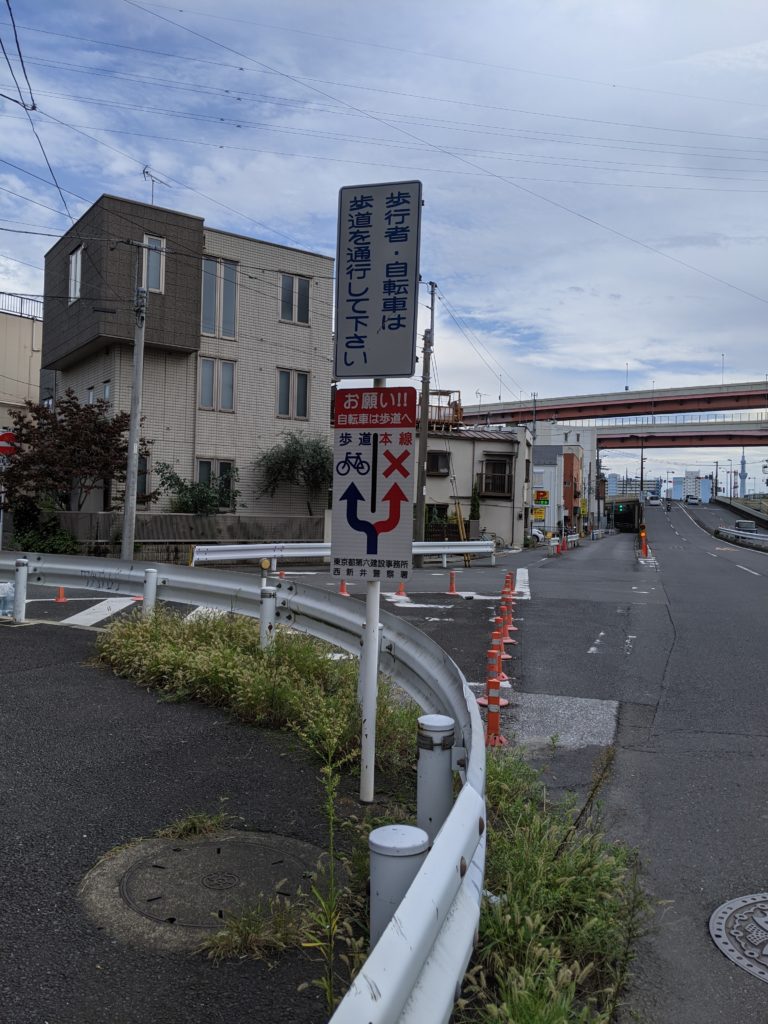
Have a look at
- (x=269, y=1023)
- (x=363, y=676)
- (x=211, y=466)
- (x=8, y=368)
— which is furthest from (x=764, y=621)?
(x=8, y=368)

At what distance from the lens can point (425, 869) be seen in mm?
2568

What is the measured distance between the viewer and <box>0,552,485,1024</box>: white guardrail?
2.04 metres

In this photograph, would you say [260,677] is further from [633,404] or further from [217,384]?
[633,404]

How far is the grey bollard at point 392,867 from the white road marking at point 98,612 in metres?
9.13

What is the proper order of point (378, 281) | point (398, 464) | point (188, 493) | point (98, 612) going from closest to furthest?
point (398, 464)
point (378, 281)
point (98, 612)
point (188, 493)

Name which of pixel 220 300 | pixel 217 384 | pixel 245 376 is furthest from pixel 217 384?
pixel 220 300

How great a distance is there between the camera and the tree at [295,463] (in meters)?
29.9

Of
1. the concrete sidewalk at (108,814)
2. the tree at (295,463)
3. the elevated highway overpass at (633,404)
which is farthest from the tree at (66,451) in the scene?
the elevated highway overpass at (633,404)

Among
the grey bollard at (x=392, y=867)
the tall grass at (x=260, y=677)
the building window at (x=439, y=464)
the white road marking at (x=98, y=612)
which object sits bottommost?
the white road marking at (x=98, y=612)

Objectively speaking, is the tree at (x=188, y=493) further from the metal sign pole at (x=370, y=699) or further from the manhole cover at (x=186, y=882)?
the manhole cover at (x=186, y=882)

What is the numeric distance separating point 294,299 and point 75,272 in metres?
7.79

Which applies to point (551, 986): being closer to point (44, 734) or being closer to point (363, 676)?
point (363, 676)

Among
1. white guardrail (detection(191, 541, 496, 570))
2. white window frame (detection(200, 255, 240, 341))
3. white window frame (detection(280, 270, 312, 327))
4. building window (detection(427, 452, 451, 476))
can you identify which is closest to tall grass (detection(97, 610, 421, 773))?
white guardrail (detection(191, 541, 496, 570))

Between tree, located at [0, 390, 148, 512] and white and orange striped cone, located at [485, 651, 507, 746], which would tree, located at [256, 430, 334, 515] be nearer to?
tree, located at [0, 390, 148, 512]
